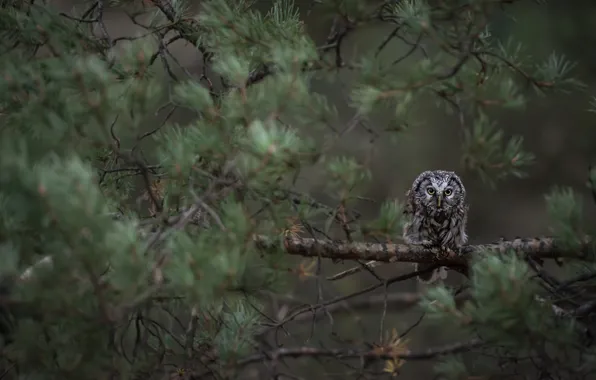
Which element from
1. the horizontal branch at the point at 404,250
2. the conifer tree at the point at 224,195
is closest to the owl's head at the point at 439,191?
the horizontal branch at the point at 404,250

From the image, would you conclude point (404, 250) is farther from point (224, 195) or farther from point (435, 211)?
point (224, 195)

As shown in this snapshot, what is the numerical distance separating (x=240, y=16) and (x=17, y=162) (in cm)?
98

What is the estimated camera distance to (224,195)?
2.02 metres

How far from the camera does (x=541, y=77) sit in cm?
224

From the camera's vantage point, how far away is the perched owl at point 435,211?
4.18m

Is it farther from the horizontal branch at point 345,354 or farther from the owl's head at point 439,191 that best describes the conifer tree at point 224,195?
the owl's head at point 439,191

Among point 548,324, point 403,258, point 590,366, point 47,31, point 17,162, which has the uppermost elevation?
point 47,31

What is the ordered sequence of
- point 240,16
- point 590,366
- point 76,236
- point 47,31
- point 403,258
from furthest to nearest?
point 403,258, point 240,16, point 47,31, point 590,366, point 76,236

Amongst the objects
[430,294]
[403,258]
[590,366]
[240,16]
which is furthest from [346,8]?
[403,258]

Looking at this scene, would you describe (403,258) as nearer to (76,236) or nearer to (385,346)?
(385,346)

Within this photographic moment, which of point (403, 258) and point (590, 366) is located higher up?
point (403, 258)

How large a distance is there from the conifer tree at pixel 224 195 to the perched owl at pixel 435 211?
1.76 m

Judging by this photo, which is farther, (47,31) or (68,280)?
(47,31)

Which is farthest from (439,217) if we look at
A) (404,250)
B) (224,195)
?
(224,195)
